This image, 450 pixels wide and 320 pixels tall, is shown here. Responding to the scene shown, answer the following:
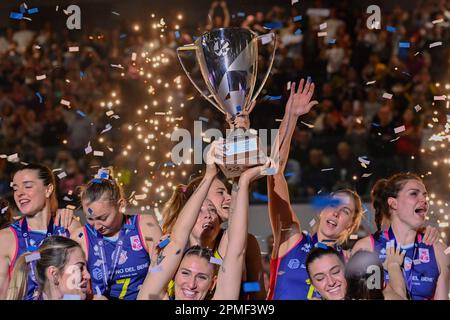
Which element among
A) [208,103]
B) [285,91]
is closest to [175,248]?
[208,103]

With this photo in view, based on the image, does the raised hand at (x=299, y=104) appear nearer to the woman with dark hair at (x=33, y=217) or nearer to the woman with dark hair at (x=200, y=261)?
the woman with dark hair at (x=200, y=261)

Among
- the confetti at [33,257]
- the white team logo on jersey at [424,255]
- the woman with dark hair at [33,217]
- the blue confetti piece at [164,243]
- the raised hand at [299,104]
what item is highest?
the raised hand at [299,104]

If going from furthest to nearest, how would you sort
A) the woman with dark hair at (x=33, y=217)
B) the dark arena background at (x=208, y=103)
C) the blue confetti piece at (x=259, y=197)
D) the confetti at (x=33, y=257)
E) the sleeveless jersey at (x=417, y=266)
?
the blue confetti piece at (x=259, y=197)
the dark arena background at (x=208, y=103)
the woman with dark hair at (x=33, y=217)
the sleeveless jersey at (x=417, y=266)
the confetti at (x=33, y=257)

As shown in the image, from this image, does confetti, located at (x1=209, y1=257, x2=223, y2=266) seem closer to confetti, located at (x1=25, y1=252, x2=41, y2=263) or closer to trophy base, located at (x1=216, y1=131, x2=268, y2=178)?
trophy base, located at (x1=216, y1=131, x2=268, y2=178)

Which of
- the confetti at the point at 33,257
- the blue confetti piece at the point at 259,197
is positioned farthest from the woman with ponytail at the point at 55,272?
the blue confetti piece at the point at 259,197

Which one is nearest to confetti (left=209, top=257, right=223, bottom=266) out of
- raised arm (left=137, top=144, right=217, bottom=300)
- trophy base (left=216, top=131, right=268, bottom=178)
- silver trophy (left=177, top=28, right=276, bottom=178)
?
raised arm (left=137, top=144, right=217, bottom=300)

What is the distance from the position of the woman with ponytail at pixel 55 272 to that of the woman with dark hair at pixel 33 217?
570 mm

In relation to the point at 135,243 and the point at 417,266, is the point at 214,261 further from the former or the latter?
the point at 417,266

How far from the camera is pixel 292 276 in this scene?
13.4 feet

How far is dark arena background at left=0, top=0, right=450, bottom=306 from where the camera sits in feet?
20.7

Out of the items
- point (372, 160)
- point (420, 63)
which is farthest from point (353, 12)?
point (372, 160)

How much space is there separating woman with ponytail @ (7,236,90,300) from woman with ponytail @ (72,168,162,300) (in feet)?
1.74

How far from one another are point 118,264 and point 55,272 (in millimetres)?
683

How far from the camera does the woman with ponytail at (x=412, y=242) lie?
4180 mm
